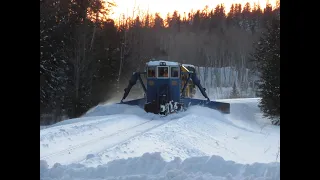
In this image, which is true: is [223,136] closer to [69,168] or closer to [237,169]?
[237,169]

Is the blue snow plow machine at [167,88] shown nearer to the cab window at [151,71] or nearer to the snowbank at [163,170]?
the cab window at [151,71]

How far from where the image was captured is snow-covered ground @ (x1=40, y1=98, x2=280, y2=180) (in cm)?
654

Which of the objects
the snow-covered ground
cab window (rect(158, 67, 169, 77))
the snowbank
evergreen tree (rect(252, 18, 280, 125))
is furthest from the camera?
cab window (rect(158, 67, 169, 77))

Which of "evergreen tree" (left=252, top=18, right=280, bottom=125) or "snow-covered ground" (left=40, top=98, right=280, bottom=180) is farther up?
"evergreen tree" (left=252, top=18, right=280, bottom=125)

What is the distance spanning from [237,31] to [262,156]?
48234mm

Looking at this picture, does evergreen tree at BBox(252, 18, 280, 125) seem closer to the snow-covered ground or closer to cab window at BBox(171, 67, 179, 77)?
the snow-covered ground

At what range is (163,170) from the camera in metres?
6.69

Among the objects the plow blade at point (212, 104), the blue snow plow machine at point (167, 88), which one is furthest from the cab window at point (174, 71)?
the plow blade at point (212, 104)

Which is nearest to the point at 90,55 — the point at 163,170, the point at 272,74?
the point at 272,74

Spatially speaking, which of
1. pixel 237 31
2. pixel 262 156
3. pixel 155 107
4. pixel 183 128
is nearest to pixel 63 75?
pixel 155 107

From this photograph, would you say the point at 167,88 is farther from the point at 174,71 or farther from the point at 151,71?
the point at 151,71

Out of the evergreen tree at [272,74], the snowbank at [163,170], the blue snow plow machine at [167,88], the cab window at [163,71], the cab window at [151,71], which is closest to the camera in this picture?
the snowbank at [163,170]

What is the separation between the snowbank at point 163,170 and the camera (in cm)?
609

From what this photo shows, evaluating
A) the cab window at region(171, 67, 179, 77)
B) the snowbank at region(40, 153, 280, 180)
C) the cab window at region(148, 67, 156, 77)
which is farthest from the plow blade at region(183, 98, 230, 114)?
the snowbank at region(40, 153, 280, 180)
